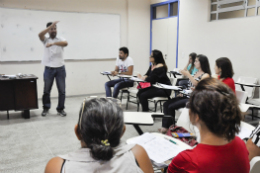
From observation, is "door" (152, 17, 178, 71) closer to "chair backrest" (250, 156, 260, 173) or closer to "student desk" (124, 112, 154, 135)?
"student desk" (124, 112, 154, 135)

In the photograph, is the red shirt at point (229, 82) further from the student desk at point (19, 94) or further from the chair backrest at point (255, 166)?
the student desk at point (19, 94)

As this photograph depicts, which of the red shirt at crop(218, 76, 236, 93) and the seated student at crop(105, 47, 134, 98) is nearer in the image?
the red shirt at crop(218, 76, 236, 93)

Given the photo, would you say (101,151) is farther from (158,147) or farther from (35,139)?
(35,139)

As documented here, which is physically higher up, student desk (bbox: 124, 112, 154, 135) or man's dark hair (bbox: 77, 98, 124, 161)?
man's dark hair (bbox: 77, 98, 124, 161)

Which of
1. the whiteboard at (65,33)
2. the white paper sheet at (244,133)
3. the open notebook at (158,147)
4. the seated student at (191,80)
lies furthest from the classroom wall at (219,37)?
the open notebook at (158,147)

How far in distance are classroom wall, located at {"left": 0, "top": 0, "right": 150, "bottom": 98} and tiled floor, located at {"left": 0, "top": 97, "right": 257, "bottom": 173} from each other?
1404mm

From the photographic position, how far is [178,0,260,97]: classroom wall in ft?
13.9

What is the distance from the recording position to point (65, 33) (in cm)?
567

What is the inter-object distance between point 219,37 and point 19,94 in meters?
3.98

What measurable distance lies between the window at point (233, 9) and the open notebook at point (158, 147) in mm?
3590

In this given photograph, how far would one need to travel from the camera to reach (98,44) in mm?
6098

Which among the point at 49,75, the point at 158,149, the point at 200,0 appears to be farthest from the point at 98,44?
the point at 158,149

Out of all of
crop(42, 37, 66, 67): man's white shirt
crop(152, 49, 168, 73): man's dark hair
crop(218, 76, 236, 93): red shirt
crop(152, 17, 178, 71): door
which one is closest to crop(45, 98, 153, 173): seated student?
crop(218, 76, 236, 93): red shirt

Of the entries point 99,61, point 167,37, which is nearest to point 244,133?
point 167,37
